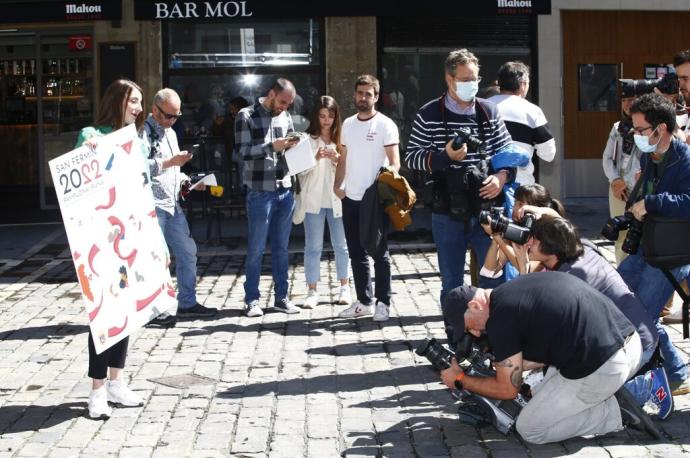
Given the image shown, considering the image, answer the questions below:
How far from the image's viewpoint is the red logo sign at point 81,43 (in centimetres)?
1769

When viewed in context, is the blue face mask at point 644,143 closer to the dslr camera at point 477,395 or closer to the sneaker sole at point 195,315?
the dslr camera at point 477,395

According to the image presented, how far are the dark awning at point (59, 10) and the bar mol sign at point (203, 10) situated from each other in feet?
2.30

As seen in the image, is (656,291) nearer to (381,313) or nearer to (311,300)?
(381,313)

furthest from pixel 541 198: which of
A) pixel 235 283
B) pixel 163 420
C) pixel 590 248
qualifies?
pixel 235 283

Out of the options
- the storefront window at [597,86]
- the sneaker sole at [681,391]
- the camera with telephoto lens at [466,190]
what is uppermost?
the storefront window at [597,86]

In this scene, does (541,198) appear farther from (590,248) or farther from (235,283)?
(235,283)

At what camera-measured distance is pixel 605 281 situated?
693 centimetres

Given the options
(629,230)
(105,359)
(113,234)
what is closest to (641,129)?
(629,230)

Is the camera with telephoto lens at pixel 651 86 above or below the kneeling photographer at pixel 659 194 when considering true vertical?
above

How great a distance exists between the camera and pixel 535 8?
604 inches

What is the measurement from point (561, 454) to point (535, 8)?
32.1 feet

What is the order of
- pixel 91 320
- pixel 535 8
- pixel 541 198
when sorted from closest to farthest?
pixel 91 320 → pixel 541 198 → pixel 535 8

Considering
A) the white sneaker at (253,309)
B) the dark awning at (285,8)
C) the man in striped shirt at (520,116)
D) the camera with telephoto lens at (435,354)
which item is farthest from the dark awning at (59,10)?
the camera with telephoto lens at (435,354)

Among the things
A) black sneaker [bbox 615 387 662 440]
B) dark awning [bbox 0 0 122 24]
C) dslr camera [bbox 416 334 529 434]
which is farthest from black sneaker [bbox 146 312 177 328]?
dark awning [bbox 0 0 122 24]
